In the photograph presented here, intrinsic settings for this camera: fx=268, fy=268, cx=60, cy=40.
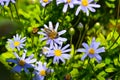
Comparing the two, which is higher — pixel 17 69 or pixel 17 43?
pixel 17 43

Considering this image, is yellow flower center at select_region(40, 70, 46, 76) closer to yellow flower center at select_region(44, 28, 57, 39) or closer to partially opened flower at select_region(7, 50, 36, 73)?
partially opened flower at select_region(7, 50, 36, 73)

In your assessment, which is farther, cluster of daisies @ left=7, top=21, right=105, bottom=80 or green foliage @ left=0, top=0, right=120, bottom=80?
green foliage @ left=0, top=0, right=120, bottom=80

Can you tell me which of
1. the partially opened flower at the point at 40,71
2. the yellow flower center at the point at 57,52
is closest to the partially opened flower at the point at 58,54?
the yellow flower center at the point at 57,52

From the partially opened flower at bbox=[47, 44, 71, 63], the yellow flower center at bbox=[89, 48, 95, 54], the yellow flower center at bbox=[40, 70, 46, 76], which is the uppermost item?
the partially opened flower at bbox=[47, 44, 71, 63]

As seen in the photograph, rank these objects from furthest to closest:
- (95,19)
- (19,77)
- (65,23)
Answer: (95,19), (65,23), (19,77)

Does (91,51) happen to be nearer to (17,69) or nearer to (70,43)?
(70,43)

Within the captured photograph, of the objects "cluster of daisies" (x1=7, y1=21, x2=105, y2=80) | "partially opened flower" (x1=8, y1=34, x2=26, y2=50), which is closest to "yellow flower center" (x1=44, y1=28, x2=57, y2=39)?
"cluster of daisies" (x1=7, y1=21, x2=105, y2=80)

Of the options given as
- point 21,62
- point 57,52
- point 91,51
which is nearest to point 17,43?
point 21,62

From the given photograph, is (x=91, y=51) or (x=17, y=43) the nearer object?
(x=91, y=51)

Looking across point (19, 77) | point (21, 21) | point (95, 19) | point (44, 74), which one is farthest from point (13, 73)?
point (95, 19)

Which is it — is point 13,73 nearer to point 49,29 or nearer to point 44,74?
point 44,74

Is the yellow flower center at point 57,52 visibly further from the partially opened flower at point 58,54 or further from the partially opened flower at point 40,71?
the partially opened flower at point 40,71
